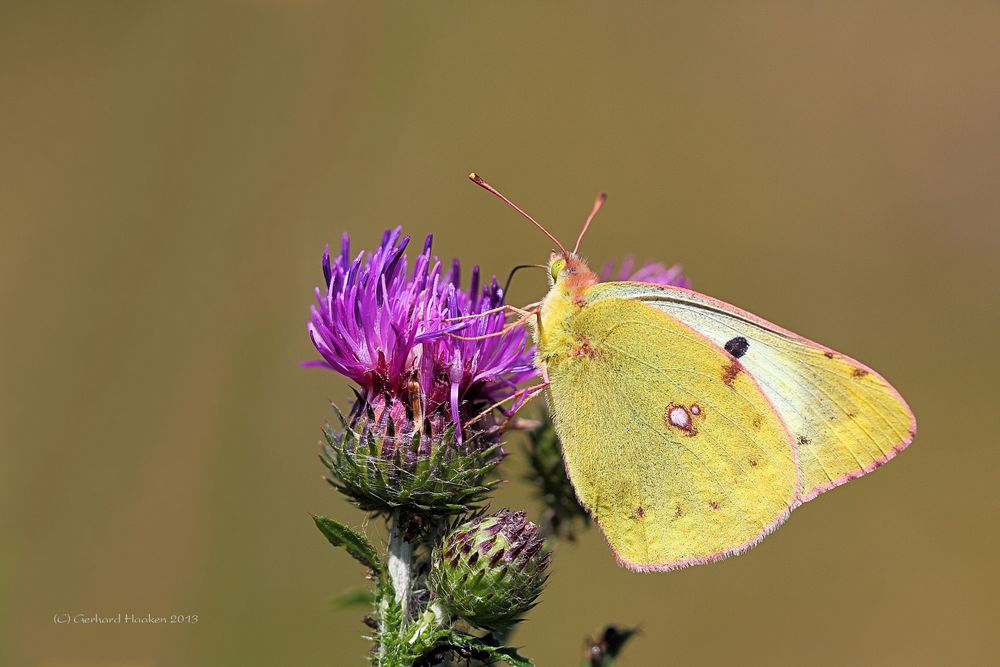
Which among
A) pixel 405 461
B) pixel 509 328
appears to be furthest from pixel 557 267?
pixel 405 461

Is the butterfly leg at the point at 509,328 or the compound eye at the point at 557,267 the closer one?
the butterfly leg at the point at 509,328

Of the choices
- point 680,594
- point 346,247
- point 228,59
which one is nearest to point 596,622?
point 680,594

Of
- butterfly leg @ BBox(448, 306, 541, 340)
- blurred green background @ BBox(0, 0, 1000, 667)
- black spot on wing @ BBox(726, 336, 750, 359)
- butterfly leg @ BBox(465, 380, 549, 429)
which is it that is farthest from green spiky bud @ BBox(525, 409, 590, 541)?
blurred green background @ BBox(0, 0, 1000, 667)

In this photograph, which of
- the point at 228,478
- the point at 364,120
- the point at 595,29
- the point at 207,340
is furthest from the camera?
the point at 595,29

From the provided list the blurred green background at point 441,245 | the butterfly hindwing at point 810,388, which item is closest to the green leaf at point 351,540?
the butterfly hindwing at point 810,388

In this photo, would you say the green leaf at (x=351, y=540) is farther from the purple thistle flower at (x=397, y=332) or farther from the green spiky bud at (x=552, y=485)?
the green spiky bud at (x=552, y=485)

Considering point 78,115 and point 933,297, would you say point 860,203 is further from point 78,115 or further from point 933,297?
point 78,115
